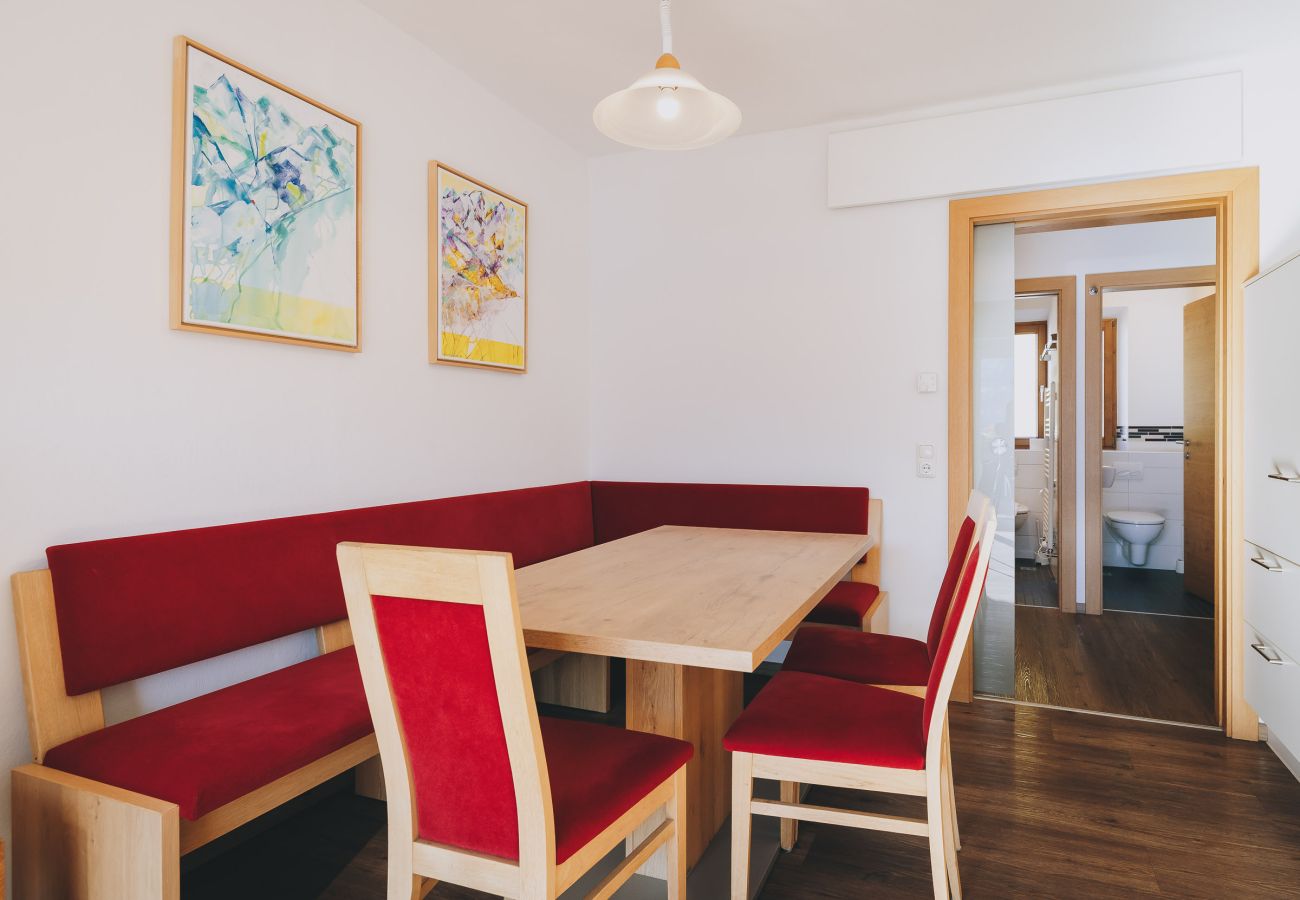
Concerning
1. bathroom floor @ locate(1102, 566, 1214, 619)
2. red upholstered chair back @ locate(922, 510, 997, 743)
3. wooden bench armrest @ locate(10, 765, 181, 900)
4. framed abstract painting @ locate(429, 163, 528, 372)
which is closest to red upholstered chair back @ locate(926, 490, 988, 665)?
red upholstered chair back @ locate(922, 510, 997, 743)

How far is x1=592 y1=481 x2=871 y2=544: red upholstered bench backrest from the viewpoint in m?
3.31

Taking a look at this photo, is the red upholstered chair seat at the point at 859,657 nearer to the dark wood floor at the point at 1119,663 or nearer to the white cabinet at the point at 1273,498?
the white cabinet at the point at 1273,498

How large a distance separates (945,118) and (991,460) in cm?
145

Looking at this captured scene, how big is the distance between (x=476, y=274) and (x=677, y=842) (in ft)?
7.50

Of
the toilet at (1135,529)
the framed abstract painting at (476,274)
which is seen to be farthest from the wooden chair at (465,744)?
the toilet at (1135,529)

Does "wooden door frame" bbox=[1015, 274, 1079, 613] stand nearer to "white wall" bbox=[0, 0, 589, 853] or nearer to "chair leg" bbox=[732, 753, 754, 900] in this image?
"white wall" bbox=[0, 0, 589, 853]

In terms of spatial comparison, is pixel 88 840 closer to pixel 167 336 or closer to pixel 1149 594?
pixel 167 336

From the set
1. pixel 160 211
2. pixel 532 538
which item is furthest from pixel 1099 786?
pixel 160 211

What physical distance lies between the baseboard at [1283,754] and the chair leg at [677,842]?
211 centimetres

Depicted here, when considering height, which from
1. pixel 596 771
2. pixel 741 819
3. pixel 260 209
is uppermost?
pixel 260 209

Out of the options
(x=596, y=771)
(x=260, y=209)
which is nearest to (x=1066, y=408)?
(x=596, y=771)

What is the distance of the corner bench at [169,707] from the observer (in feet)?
4.66

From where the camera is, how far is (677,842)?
1501 mm

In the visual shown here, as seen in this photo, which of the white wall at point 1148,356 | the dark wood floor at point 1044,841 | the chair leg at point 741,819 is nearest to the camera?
the chair leg at point 741,819
